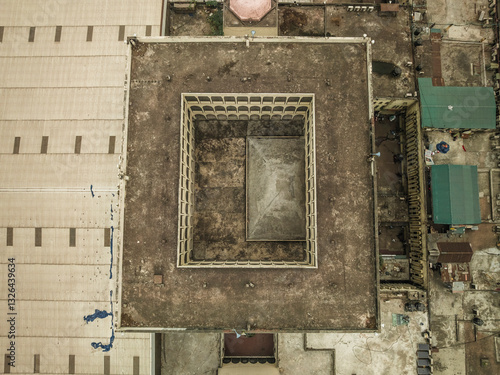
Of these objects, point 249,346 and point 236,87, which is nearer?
point 236,87

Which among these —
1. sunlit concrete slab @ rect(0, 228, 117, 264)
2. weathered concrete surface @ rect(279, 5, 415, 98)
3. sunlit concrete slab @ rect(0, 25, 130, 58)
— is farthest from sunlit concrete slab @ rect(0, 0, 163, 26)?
sunlit concrete slab @ rect(0, 228, 117, 264)

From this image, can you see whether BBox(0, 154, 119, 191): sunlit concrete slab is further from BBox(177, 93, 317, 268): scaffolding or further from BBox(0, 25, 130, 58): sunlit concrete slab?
BBox(0, 25, 130, 58): sunlit concrete slab

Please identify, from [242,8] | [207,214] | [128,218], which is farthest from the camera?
[207,214]

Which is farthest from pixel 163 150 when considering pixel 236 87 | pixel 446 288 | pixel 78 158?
pixel 446 288

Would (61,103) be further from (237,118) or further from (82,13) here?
(237,118)

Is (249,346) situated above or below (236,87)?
below

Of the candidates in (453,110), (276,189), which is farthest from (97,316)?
(453,110)

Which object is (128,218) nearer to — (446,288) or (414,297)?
(414,297)
